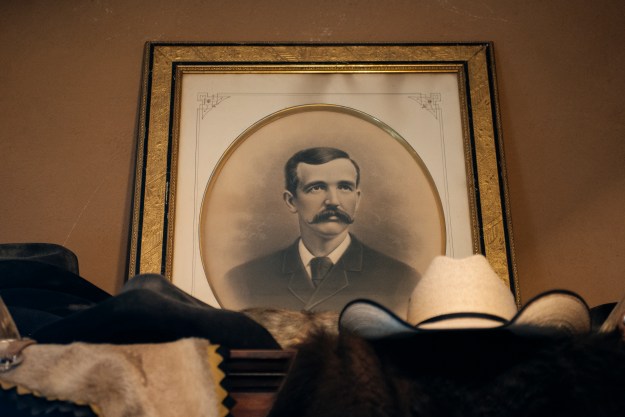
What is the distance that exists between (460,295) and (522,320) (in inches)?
9.9

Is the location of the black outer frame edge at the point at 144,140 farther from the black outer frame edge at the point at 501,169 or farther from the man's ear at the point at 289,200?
the black outer frame edge at the point at 501,169

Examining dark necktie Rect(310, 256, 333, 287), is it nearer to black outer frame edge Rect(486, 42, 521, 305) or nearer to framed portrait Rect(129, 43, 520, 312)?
framed portrait Rect(129, 43, 520, 312)

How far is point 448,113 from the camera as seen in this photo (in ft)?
6.07

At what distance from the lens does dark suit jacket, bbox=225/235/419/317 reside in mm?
1665

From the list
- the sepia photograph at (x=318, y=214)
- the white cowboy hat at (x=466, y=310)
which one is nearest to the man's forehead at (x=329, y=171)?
the sepia photograph at (x=318, y=214)

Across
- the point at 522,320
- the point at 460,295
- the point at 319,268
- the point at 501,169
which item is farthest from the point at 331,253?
the point at 522,320

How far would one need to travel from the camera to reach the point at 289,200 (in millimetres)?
1760

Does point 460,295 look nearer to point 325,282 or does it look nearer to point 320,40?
point 325,282

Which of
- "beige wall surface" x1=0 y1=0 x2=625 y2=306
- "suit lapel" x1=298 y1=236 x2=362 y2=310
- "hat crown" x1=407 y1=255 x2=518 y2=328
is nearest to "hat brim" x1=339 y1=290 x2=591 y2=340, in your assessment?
"hat crown" x1=407 y1=255 x2=518 y2=328

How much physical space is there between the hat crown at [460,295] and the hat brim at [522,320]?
0.53 feet

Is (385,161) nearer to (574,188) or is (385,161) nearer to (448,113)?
(448,113)

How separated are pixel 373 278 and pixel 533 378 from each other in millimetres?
875

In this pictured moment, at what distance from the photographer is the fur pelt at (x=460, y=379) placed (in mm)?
793

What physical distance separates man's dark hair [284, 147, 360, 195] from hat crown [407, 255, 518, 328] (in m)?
0.61
